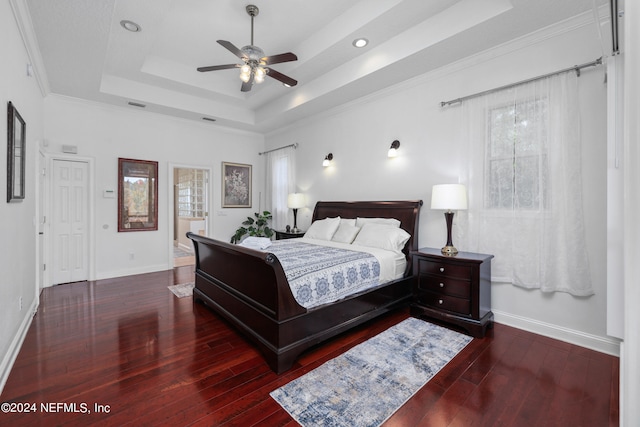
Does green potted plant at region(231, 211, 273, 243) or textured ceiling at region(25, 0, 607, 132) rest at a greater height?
textured ceiling at region(25, 0, 607, 132)

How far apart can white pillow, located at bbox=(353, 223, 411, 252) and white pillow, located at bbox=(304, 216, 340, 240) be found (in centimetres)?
57

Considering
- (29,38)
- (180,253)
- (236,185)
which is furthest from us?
(180,253)

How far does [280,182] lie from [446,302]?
4.12 metres

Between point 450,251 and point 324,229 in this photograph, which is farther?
point 324,229

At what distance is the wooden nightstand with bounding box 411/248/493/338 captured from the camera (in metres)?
2.93

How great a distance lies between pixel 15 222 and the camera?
257 cm

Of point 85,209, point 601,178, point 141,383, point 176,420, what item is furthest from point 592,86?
point 85,209

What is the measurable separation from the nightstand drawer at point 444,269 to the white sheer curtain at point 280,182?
3299 millimetres

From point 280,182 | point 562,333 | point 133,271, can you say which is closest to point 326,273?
point 562,333

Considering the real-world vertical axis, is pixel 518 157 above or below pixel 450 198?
above

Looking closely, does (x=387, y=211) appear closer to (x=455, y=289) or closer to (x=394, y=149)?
(x=394, y=149)

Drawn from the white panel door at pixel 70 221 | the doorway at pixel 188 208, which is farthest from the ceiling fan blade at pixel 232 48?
the doorway at pixel 188 208

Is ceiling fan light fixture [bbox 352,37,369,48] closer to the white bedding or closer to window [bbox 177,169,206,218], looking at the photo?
the white bedding

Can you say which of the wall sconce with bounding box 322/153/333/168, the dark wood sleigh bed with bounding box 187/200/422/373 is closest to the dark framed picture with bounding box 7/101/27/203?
the dark wood sleigh bed with bounding box 187/200/422/373
